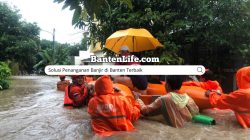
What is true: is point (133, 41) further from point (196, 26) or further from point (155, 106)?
point (155, 106)

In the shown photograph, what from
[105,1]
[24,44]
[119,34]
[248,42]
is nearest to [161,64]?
[119,34]

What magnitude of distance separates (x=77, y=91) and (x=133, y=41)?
2185 mm

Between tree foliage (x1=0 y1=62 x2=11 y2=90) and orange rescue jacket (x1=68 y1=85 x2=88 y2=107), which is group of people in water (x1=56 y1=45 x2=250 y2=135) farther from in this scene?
tree foliage (x1=0 y1=62 x2=11 y2=90)

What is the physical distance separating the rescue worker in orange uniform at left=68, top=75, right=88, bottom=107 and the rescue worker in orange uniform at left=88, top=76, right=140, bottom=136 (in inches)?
90.9

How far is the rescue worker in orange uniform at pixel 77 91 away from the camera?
315 inches

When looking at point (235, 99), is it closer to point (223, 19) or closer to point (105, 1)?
point (105, 1)

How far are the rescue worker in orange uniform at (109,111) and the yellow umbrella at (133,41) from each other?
329 centimetres

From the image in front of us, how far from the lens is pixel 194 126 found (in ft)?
19.9

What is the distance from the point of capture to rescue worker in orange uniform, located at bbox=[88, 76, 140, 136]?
551cm

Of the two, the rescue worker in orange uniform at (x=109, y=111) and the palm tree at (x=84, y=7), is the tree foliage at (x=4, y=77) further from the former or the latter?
the palm tree at (x=84, y=7)

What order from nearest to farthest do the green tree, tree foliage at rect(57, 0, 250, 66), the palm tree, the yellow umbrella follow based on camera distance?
1. the palm tree
2. the yellow umbrella
3. tree foliage at rect(57, 0, 250, 66)
4. the green tree

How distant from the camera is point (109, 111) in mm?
5527

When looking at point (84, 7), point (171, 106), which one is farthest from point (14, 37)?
point (84, 7)

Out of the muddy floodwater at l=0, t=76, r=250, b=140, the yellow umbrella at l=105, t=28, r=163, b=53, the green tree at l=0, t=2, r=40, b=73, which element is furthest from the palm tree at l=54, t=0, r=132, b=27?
the green tree at l=0, t=2, r=40, b=73
